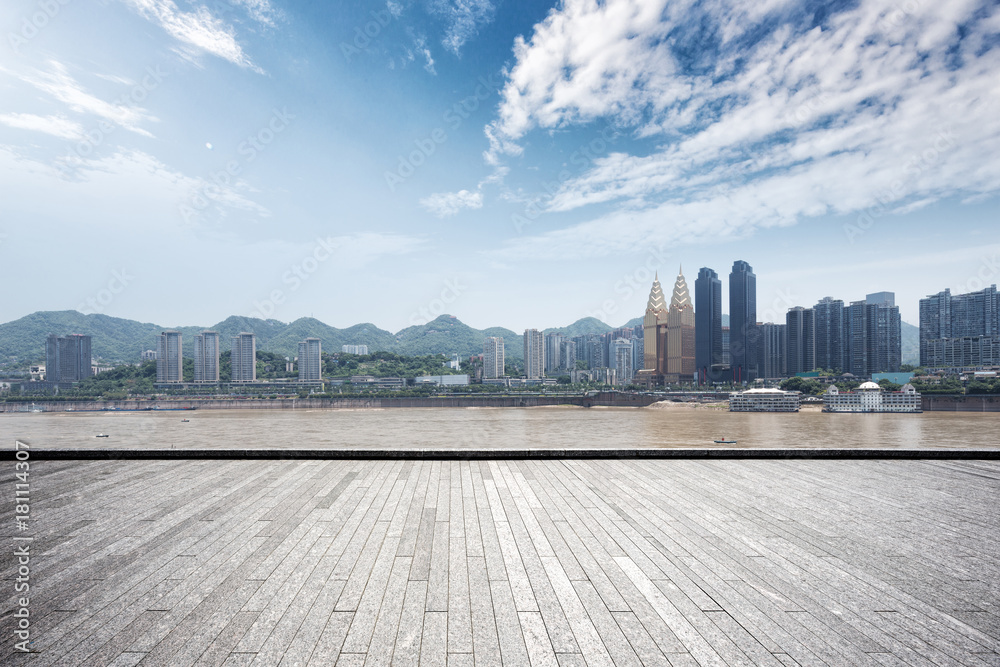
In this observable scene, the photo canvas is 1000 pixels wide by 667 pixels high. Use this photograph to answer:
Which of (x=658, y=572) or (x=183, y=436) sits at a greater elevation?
(x=658, y=572)

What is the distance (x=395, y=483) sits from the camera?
18.5ft

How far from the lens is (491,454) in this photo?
6.99m

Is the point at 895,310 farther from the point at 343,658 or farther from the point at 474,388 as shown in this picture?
the point at 343,658

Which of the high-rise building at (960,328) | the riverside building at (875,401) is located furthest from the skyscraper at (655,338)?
the riverside building at (875,401)

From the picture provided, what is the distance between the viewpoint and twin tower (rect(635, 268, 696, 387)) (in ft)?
401

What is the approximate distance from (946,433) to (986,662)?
151ft

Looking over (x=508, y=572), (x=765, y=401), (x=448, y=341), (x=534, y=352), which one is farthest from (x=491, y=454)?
(x=448, y=341)

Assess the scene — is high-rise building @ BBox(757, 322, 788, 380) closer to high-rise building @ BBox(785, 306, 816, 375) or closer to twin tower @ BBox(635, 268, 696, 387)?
high-rise building @ BBox(785, 306, 816, 375)

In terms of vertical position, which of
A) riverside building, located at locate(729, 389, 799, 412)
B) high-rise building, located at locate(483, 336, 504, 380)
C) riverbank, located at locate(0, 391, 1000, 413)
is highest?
high-rise building, located at locate(483, 336, 504, 380)

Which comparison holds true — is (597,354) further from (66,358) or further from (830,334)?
(66,358)

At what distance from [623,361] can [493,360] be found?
118 ft

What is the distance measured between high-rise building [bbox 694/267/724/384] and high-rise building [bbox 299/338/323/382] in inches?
3533

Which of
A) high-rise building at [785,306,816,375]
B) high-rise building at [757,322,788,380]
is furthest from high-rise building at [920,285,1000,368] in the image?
high-rise building at [757,322,788,380]

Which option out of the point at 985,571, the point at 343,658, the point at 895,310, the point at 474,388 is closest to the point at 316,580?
the point at 343,658
